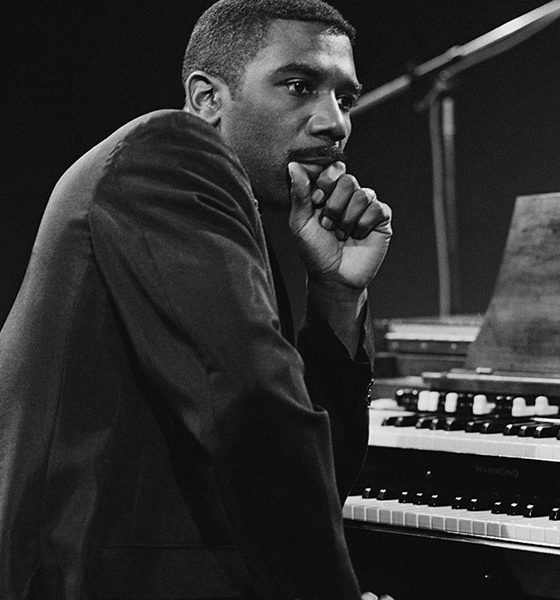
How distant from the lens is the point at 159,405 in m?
1.75

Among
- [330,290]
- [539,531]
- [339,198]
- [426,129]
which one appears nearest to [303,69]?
[339,198]

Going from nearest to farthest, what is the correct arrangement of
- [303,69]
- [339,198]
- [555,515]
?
[303,69], [339,198], [555,515]

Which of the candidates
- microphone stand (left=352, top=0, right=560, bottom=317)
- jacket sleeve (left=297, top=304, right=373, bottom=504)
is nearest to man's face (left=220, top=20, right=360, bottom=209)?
jacket sleeve (left=297, top=304, right=373, bottom=504)

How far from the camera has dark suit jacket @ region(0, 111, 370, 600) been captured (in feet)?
5.34

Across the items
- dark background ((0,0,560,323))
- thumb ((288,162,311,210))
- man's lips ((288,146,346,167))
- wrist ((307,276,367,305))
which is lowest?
dark background ((0,0,560,323))

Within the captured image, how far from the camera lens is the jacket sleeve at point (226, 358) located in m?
1.61

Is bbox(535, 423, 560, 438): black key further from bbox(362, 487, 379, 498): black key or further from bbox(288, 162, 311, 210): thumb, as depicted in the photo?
bbox(288, 162, 311, 210): thumb

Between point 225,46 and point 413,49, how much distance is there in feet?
11.6

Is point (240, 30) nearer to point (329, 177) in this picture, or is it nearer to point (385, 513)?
point (329, 177)

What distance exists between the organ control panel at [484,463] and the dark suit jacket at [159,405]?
774 millimetres

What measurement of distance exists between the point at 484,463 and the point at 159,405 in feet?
3.49

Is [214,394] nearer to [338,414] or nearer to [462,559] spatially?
[338,414]

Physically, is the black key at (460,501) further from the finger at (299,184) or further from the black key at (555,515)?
the finger at (299,184)

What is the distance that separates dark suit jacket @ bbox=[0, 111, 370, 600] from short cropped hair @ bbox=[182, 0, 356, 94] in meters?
0.38
